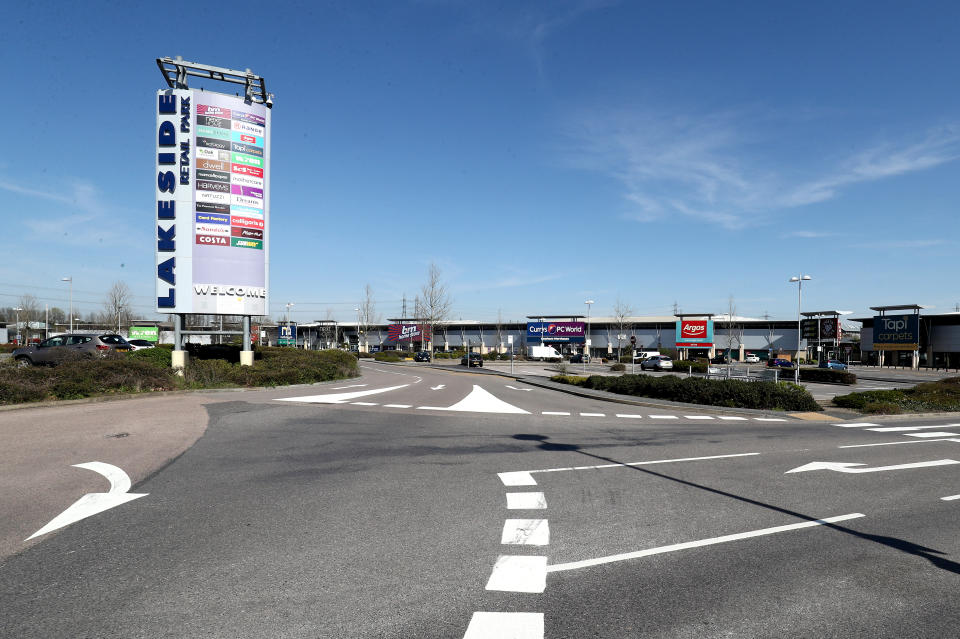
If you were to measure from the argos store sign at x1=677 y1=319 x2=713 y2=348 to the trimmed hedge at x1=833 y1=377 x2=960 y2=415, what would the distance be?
21798 millimetres

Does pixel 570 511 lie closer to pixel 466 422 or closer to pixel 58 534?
pixel 58 534

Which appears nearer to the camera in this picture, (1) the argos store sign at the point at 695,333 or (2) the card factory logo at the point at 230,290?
(2) the card factory logo at the point at 230,290

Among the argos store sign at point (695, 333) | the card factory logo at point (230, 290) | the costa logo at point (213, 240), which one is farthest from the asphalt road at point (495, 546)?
the argos store sign at point (695, 333)

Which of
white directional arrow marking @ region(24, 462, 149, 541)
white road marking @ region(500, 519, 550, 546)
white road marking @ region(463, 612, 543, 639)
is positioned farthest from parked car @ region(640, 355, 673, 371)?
white road marking @ region(463, 612, 543, 639)

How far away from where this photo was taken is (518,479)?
784 centimetres

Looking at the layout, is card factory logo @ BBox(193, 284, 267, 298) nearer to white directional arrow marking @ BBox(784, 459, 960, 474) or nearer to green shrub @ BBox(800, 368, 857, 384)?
white directional arrow marking @ BBox(784, 459, 960, 474)

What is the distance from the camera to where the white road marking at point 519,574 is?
4.25 metres

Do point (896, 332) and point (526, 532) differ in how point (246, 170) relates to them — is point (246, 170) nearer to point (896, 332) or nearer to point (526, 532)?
point (526, 532)

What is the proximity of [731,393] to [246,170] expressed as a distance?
22210mm

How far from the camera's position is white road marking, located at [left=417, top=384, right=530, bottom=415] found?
1669 cm

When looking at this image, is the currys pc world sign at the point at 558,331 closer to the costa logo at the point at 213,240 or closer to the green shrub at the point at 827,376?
the green shrub at the point at 827,376

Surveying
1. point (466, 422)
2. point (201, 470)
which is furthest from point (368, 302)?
point (201, 470)

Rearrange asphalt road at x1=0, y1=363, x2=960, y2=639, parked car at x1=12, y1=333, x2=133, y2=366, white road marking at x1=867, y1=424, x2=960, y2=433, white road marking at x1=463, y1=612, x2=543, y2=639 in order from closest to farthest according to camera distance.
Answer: white road marking at x1=463, y1=612, x2=543, y2=639
asphalt road at x1=0, y1=363, x2=960, y2=639
white road marking at x1=867, y1=424, x2=960, y2=433
parked car at x1=12, y1=333, x2=133, y2=366

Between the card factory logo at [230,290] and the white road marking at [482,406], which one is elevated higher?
the card factory logo at [230,290]
